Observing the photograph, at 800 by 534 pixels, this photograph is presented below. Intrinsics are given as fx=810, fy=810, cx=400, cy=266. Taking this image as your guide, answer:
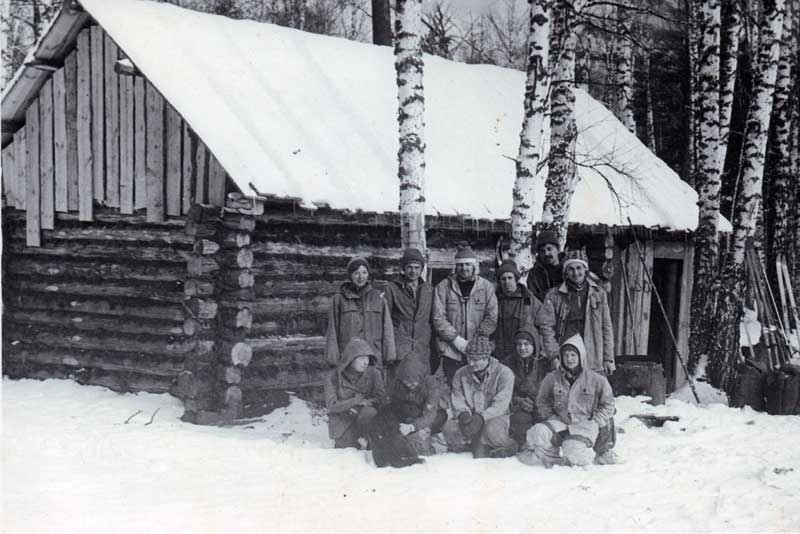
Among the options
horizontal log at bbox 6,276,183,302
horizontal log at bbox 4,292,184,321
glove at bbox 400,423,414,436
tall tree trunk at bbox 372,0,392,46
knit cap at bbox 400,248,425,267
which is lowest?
glove at bbox 400,423,414,436

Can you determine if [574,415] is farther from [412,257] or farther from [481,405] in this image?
[412,257]

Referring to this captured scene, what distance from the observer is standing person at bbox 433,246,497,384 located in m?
7.67

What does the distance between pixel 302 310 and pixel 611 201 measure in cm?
549

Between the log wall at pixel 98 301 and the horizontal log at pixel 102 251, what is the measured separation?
0.5 inches

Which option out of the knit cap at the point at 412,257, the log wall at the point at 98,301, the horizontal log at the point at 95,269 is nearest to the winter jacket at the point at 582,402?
the knit cap at the point at 412,257

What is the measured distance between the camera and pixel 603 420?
683 cm

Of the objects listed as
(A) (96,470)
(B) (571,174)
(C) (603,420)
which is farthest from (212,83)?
(C) (603,420)

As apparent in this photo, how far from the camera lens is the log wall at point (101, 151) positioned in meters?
9.40

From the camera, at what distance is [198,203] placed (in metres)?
8.98

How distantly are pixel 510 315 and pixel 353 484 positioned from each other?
2440 mm

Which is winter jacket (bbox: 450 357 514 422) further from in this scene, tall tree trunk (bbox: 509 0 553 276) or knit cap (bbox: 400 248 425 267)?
tall tree trunk (bbox: 509 0 553 276)

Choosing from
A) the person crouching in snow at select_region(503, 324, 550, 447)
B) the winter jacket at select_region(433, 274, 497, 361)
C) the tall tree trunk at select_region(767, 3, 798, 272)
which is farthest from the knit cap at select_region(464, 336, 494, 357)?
the tall tree trunk at select_region(767, 3, 798, 272)

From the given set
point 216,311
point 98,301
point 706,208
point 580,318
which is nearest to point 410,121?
point 580,318

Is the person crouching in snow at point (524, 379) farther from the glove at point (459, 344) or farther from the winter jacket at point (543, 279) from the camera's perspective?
the winter jacket at point (543, 279)
